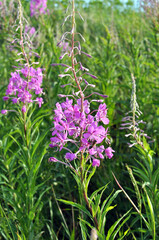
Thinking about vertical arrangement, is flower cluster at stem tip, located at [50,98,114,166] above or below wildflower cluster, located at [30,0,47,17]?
below

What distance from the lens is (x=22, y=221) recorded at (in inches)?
87.0

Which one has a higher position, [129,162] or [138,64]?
[138,64]

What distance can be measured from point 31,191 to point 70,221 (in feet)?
2.55

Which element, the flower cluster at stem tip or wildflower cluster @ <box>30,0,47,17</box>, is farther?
wildflower cluster @ <box>30,0,47,17</box>

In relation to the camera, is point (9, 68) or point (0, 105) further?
point (9, 68)

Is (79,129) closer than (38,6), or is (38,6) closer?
(79,129)

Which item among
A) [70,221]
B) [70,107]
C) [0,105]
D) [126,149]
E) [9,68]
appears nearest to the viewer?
[70,107]

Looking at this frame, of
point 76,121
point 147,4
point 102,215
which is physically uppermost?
point 147,4

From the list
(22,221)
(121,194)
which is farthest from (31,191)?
(121,194)

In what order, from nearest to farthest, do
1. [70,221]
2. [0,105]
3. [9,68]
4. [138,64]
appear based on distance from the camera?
[70,221]
[0,105]
[138,64]
[9,68]

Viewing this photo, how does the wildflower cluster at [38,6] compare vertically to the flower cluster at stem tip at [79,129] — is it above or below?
above

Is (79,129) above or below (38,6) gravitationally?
below

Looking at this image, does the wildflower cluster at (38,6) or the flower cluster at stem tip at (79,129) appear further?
the wildflower cluster at (38,6)

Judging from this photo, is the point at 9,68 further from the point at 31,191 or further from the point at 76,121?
the point at 76,121
